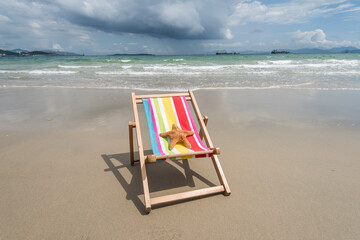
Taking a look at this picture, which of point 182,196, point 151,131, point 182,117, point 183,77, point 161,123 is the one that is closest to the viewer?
point 182,196

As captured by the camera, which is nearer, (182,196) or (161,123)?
(182,196)

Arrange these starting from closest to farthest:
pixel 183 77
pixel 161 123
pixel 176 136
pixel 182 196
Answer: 1. pixel 182 196
2. pixel 176 136
3. pixel 161 123
4. pixel 183 77

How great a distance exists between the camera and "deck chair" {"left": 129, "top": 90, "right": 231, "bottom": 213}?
2.08 m

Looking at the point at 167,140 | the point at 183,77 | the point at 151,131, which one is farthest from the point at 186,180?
the point at 183,77

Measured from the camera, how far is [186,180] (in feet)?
8.54

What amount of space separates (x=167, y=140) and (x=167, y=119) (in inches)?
13.6

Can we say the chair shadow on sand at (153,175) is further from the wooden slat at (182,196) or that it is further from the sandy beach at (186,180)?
the wooden slat at (182,196)

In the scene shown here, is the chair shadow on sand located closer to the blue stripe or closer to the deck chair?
the deck chair

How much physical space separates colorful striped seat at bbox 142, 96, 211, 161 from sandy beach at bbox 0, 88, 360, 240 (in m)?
0.47

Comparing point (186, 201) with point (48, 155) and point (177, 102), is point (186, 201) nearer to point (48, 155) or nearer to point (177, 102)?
point (177, 102)

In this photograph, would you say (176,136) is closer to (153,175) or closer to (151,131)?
(151,131)

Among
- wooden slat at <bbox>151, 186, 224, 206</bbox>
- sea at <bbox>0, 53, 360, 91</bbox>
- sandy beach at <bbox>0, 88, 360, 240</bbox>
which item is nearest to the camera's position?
sandy beach at <bbox>0, 88, 360, 240</bbox>

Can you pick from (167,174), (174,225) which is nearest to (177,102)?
(167,174)

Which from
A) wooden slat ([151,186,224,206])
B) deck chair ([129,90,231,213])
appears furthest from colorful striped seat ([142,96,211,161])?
wooden slat ([151,186,224,206])
